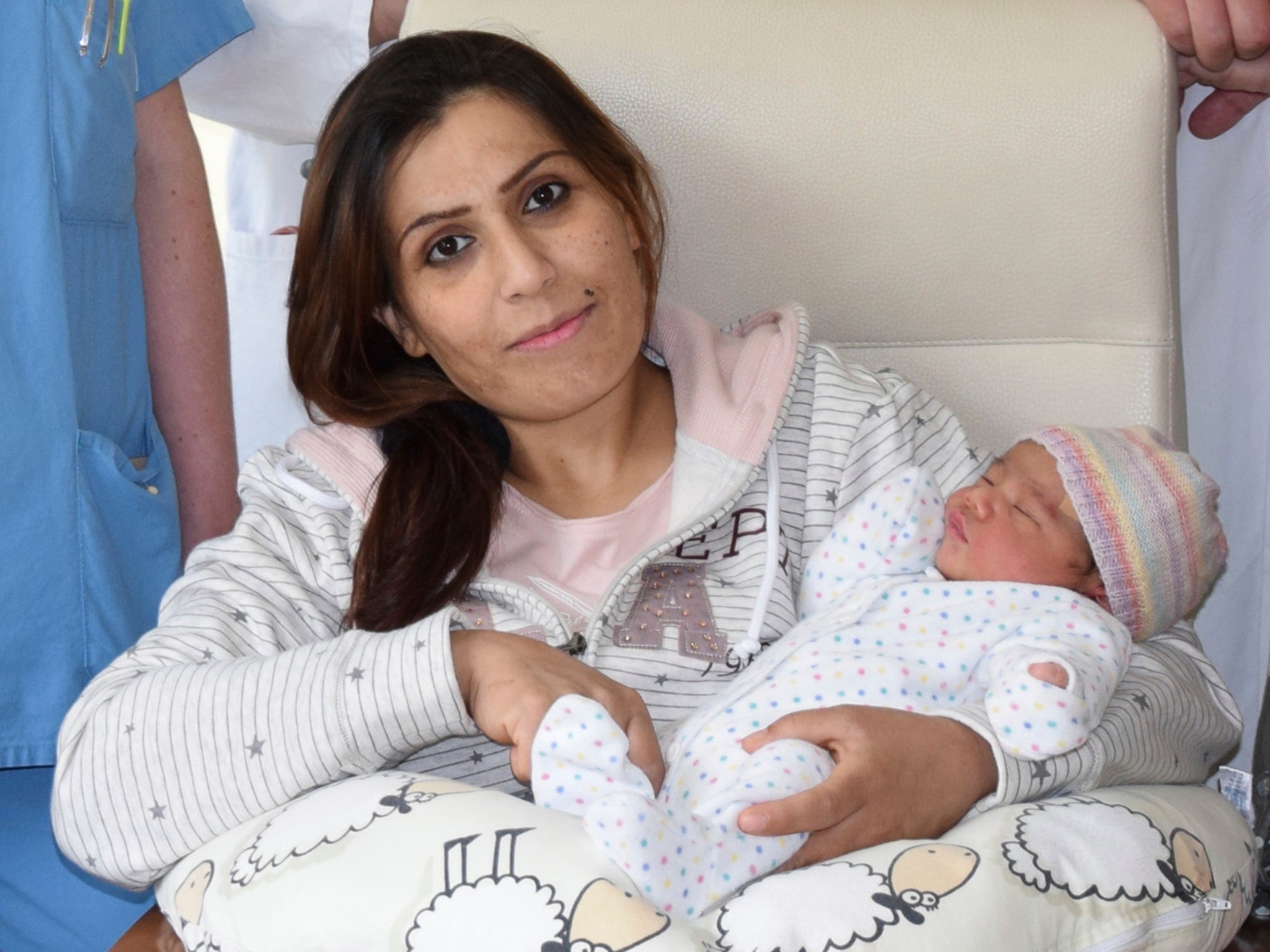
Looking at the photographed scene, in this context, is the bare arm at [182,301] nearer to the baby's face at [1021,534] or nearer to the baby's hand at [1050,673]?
the baby's face at [1021,534]

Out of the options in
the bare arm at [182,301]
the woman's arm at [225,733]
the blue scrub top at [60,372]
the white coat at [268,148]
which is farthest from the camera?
the white coat at [268,148]

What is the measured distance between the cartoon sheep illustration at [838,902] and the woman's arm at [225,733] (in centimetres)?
29

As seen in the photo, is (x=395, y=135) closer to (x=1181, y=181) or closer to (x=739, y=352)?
(x=739, y=352)

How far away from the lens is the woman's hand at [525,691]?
3.31 ft

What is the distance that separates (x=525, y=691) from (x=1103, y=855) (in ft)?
1.44

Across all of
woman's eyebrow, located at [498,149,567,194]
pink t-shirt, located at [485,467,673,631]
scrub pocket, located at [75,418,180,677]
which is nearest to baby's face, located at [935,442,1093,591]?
pink t-shirt, located at [485,467,673,631]

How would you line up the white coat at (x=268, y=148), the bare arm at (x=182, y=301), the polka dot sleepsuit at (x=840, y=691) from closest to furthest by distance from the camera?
1. the polka dot sleepsuit at (x=840, y=691)
2. the bare arm at (x=182, y=301)
3. the white coat at (x=268, y=148)

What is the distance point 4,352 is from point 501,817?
2.37ft

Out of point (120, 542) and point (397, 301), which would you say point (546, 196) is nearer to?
point (397, 301)

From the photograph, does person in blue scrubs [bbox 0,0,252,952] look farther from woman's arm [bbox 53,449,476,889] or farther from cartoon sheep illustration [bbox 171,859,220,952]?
cartoon sheep illustration [bbox 171,859,220,952]

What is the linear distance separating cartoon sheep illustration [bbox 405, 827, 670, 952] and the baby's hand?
0.38 metres

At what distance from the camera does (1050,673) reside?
104cm

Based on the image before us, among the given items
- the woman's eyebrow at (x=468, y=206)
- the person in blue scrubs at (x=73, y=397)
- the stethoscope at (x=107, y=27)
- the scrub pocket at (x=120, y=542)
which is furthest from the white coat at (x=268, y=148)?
the woman's eyebrow at (x=468, y=206)

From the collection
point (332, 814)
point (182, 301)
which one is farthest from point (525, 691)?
point (182, 301)
